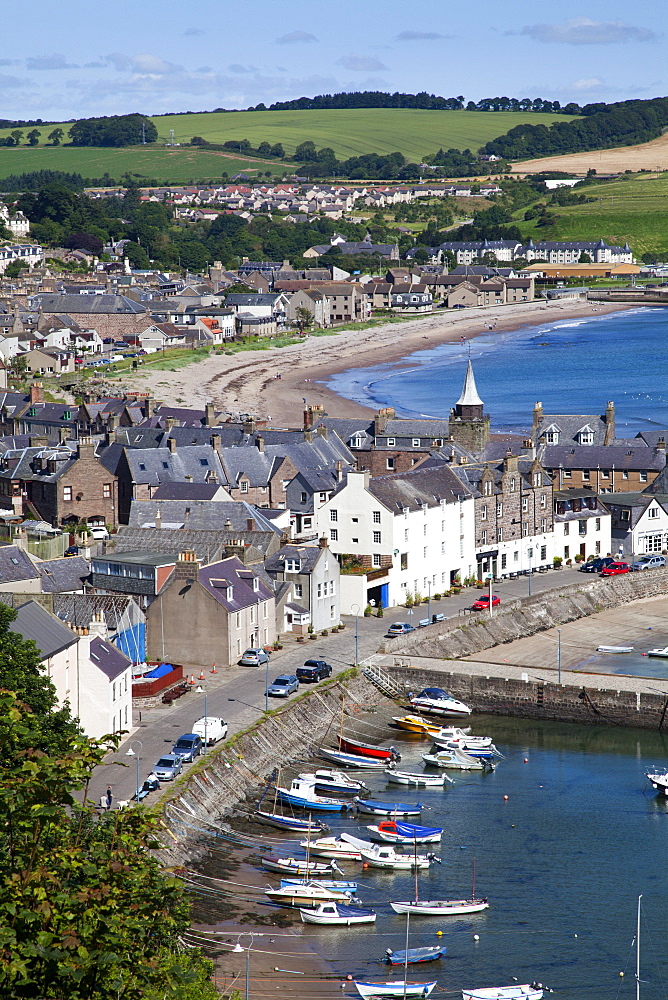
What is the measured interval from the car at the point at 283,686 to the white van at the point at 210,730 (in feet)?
15.6

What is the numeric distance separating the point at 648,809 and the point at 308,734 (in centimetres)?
1170

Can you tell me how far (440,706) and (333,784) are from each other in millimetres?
9618

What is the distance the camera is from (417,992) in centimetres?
3334

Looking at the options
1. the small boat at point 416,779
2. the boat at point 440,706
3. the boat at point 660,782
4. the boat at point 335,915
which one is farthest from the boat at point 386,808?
the boat at point 440,706

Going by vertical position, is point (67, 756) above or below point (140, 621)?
above

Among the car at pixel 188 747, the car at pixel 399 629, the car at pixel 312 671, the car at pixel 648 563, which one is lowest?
the car at pixel 648 563

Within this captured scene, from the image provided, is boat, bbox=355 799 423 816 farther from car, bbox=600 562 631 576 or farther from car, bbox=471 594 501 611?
car, bbox=600 562 631 576

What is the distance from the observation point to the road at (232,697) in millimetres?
43531

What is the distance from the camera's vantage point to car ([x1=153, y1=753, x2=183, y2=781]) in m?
42.9

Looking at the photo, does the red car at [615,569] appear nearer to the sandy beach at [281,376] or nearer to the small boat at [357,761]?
the small boat at [357,761]

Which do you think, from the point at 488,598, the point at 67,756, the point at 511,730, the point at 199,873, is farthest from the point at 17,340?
the point at 67,756

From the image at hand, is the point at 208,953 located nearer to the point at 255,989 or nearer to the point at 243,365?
the point at 255,989

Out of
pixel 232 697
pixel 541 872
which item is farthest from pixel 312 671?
pixel 541 872

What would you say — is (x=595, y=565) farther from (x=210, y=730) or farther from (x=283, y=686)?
(x=210, y=730)
